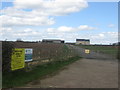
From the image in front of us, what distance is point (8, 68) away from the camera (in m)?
10.5

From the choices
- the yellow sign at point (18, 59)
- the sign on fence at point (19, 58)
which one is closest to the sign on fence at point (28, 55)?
the sign on fence at point (19, 58)

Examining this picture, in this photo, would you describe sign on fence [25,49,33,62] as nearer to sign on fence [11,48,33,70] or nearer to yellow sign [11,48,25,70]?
sign on fence [11,48,33,70]

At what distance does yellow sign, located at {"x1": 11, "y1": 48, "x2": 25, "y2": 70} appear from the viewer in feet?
35.8

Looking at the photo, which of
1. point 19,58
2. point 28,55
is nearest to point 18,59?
point 19,58

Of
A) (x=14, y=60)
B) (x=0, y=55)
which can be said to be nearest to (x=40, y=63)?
(x=14, y=60)

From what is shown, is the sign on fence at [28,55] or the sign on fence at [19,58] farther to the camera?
the sign on fence at [28,55]

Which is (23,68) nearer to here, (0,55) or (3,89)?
(0,55)

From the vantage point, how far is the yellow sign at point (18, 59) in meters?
10.9

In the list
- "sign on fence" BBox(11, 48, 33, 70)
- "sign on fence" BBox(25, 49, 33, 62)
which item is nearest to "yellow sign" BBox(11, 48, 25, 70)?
"sign on fence" BBox(11, 48, 33, 70)

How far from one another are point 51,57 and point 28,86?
343 inches

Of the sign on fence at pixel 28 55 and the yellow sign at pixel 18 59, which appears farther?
the sign on fence at pixel 28 55

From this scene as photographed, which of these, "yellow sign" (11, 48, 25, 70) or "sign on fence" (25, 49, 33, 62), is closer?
"yellow sign" (11, 48, 25, 70)

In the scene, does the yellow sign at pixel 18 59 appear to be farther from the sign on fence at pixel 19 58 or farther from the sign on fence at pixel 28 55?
the sign on fence at pixel 28 55

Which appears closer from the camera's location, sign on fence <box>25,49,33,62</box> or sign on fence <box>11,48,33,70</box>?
sign on fence <box>11,48,33,70</box>
